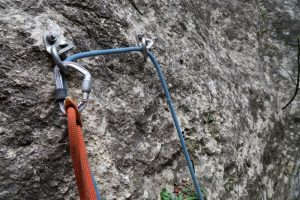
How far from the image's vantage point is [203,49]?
2.50 metres

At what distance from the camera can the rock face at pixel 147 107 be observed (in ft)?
4.19

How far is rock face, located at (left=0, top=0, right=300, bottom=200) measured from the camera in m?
→ 1.28

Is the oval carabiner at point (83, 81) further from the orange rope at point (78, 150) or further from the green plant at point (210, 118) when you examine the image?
the green plant at point (210, 118)

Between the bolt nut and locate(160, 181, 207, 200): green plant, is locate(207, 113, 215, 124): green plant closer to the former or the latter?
locate(160, 181, 207, 200): green plant

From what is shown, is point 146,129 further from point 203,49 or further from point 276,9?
point 276,9

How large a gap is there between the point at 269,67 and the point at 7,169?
10.3 ft

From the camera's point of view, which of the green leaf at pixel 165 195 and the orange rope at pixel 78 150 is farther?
the green leaf at pixel 165 195

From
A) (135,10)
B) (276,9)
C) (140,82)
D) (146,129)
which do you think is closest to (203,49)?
(135,10)

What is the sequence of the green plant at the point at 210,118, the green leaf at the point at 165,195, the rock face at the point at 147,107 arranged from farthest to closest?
the green plant at the point at 210,118
the green leaf at the point at 165,195
the rock face at the point at 147,107

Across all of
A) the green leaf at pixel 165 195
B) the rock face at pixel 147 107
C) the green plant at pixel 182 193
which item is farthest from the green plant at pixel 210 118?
the green leaf at pixel 165 195

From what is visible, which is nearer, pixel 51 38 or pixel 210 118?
pixel 51 38

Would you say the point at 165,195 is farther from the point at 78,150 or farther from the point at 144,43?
the point at 144,43

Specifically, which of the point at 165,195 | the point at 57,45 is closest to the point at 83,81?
the point at 57,45

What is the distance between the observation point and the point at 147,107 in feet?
5.90
